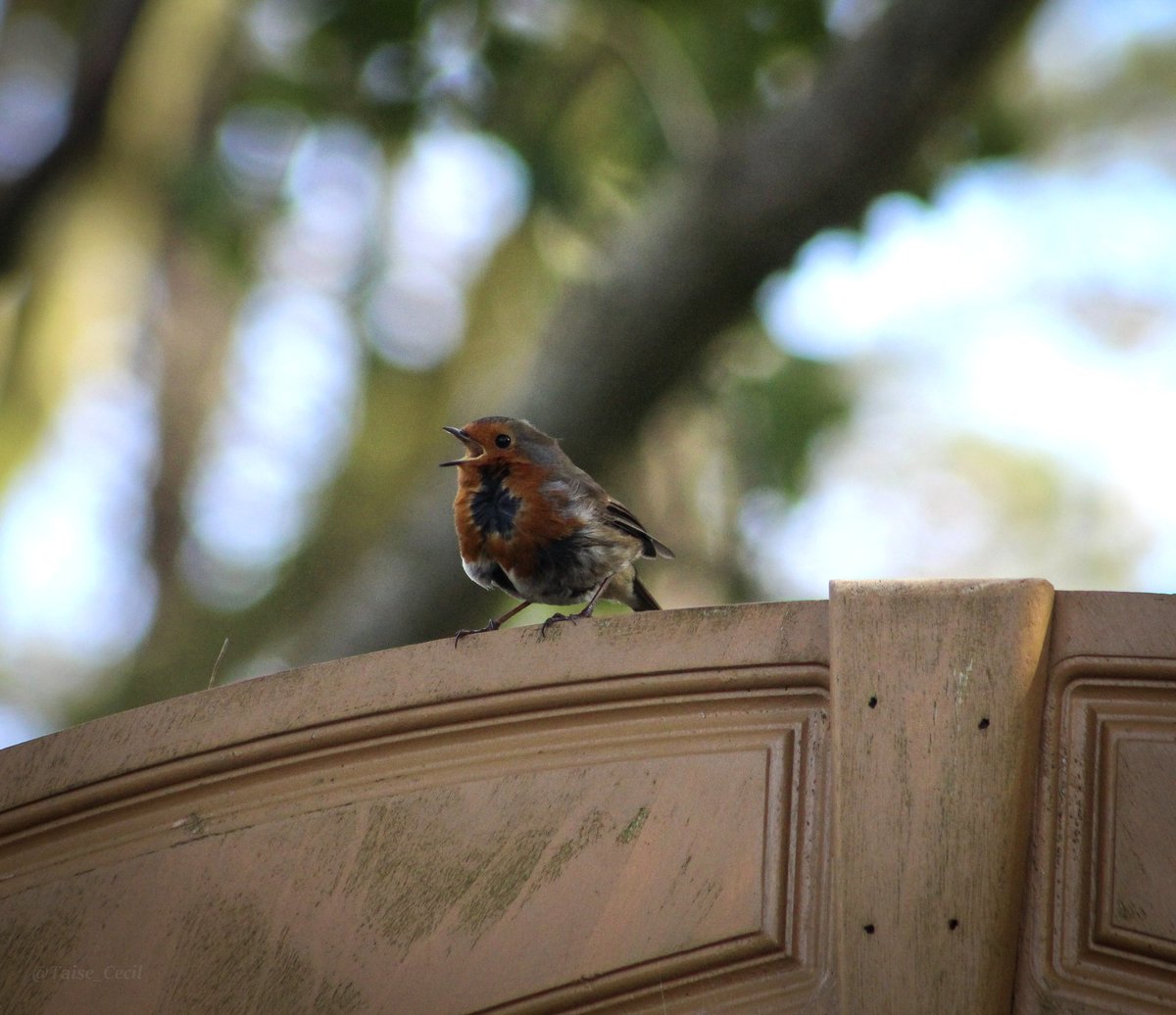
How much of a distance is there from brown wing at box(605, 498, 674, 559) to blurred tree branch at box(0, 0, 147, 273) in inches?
129

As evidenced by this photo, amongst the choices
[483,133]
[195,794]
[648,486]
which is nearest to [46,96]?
[483,133]

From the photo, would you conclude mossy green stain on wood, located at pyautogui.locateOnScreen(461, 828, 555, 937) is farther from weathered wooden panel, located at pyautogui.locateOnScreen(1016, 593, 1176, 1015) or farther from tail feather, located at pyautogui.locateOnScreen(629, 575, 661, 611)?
tail feather, located at pyautogui.locateOnScreen(629, 575, 661, 611)

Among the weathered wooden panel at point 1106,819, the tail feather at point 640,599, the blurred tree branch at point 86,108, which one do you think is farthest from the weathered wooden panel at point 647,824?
the blurred tree branch at point 86,108

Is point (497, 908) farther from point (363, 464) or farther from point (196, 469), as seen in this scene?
point (196, 469)

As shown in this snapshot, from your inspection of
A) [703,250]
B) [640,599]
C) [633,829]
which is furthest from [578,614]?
[703,250]

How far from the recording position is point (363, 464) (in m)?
7.67

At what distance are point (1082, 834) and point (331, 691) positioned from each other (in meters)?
1.25

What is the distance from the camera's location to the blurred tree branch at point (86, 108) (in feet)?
18.5

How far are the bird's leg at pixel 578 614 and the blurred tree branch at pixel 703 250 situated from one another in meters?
1.72

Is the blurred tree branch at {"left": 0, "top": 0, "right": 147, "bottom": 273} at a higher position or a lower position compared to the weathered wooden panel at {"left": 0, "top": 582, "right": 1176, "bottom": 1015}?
higher

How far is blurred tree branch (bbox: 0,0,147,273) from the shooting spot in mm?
5648

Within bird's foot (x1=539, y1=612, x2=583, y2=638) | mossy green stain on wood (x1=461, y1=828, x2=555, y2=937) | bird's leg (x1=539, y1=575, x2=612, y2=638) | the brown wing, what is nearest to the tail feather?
the brown wing

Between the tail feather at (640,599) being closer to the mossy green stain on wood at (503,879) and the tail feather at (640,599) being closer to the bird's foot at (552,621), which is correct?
the bird's foot at (552,621)

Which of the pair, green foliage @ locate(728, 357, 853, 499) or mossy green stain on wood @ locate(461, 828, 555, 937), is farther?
green foliage @ locate(728, 357, 853, 499)
